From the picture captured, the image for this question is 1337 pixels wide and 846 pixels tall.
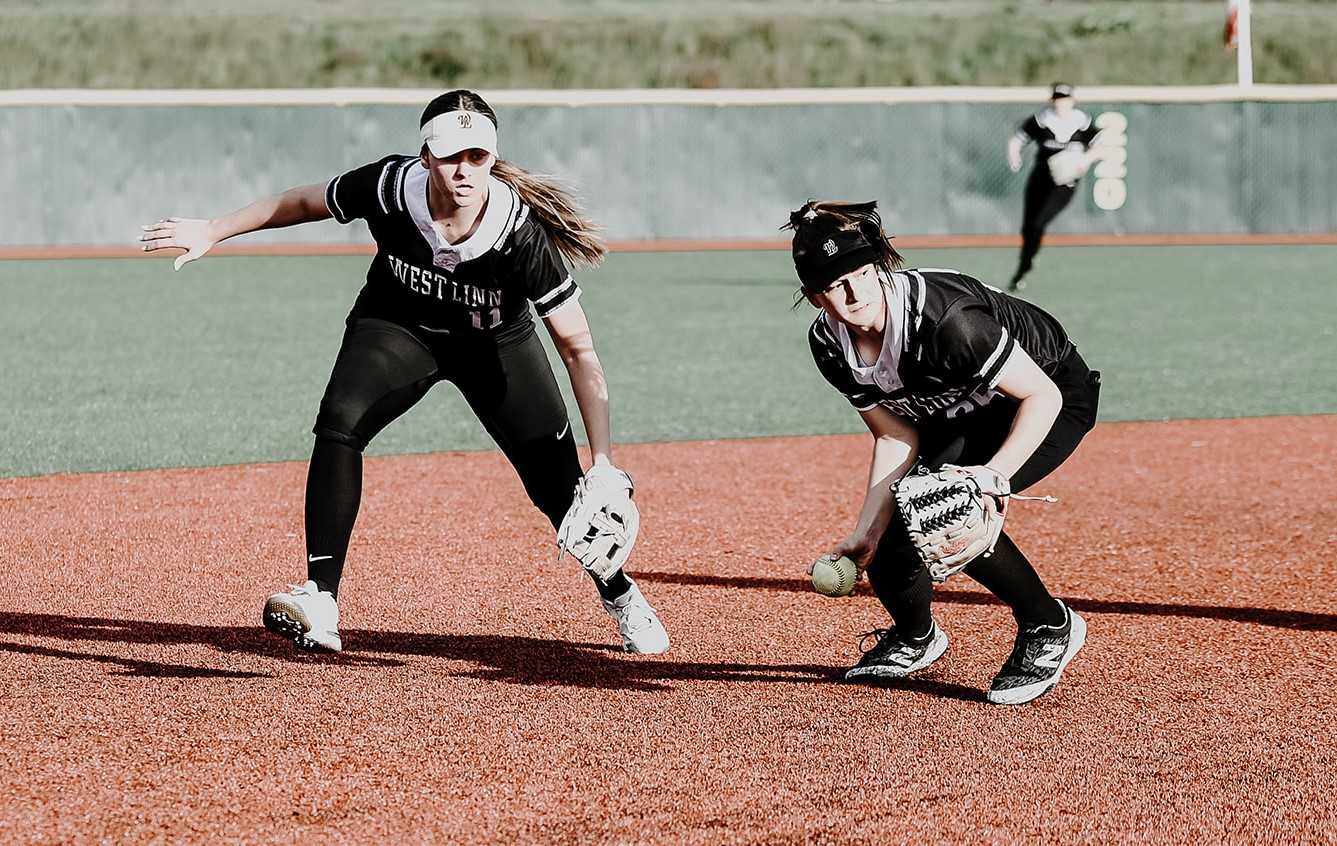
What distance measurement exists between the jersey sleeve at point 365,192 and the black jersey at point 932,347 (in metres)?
1.26

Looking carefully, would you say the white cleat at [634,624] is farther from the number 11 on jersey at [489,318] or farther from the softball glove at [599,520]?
the number 11 on jersey at [489,318]

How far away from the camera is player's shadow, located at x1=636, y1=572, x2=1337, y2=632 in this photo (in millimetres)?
5762

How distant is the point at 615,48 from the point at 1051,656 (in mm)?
34783

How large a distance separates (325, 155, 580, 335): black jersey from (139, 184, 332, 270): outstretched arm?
0.08m

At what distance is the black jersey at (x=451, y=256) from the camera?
4.69 m

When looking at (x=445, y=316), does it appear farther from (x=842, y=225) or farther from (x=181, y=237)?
(x=842, y=225)

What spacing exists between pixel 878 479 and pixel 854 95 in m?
20.5

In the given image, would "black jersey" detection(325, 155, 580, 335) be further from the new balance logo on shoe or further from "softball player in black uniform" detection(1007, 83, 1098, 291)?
"softball player in black uniform" detection(1007, 83, 1098, 291)

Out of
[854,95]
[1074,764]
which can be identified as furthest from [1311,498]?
[854,95]

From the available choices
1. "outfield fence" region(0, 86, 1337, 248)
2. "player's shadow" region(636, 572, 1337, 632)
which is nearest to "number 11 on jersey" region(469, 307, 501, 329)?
"player's shadow" region(636, 572, 1337, 632)

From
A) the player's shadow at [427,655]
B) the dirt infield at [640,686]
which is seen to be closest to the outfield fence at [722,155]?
the dirt infield at [640,686]

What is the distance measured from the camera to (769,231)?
2489 centimetres

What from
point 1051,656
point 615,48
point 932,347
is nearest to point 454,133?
point 932,347

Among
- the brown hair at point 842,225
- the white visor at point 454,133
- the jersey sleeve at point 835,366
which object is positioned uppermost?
the white visor at point 454,133
